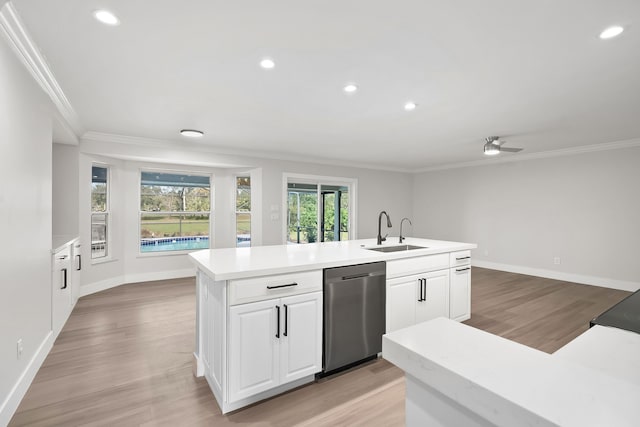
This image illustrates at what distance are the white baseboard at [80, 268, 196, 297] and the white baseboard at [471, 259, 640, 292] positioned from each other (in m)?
6.30

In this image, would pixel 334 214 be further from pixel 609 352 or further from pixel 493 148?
pixel 609 352

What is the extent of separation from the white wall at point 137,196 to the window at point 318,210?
0.35 metres

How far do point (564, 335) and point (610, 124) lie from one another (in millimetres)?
2869

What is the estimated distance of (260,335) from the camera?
203 centimetres

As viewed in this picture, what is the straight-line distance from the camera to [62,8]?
1.74m

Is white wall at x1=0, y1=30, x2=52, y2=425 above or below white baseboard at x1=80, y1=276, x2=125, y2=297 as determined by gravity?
above

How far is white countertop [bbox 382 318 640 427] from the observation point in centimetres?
47

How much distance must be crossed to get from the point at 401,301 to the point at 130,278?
4749 mm

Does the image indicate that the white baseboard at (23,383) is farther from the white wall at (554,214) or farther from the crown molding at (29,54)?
the white wall at (554,214)

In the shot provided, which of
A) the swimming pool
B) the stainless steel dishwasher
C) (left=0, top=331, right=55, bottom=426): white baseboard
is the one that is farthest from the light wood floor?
the swimming pool

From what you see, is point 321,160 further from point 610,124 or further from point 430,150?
point 610,124

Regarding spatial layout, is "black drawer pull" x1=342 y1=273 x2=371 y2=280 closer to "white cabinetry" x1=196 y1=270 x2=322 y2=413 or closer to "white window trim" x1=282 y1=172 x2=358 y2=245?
"white cabinetry" x1=196 y1=270 x2=322 y2=413

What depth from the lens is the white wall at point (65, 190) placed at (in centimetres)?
424

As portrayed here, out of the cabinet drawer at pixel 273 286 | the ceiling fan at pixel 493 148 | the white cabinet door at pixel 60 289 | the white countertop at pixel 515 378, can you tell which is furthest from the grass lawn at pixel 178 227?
the white countertop at pixel 515 378
